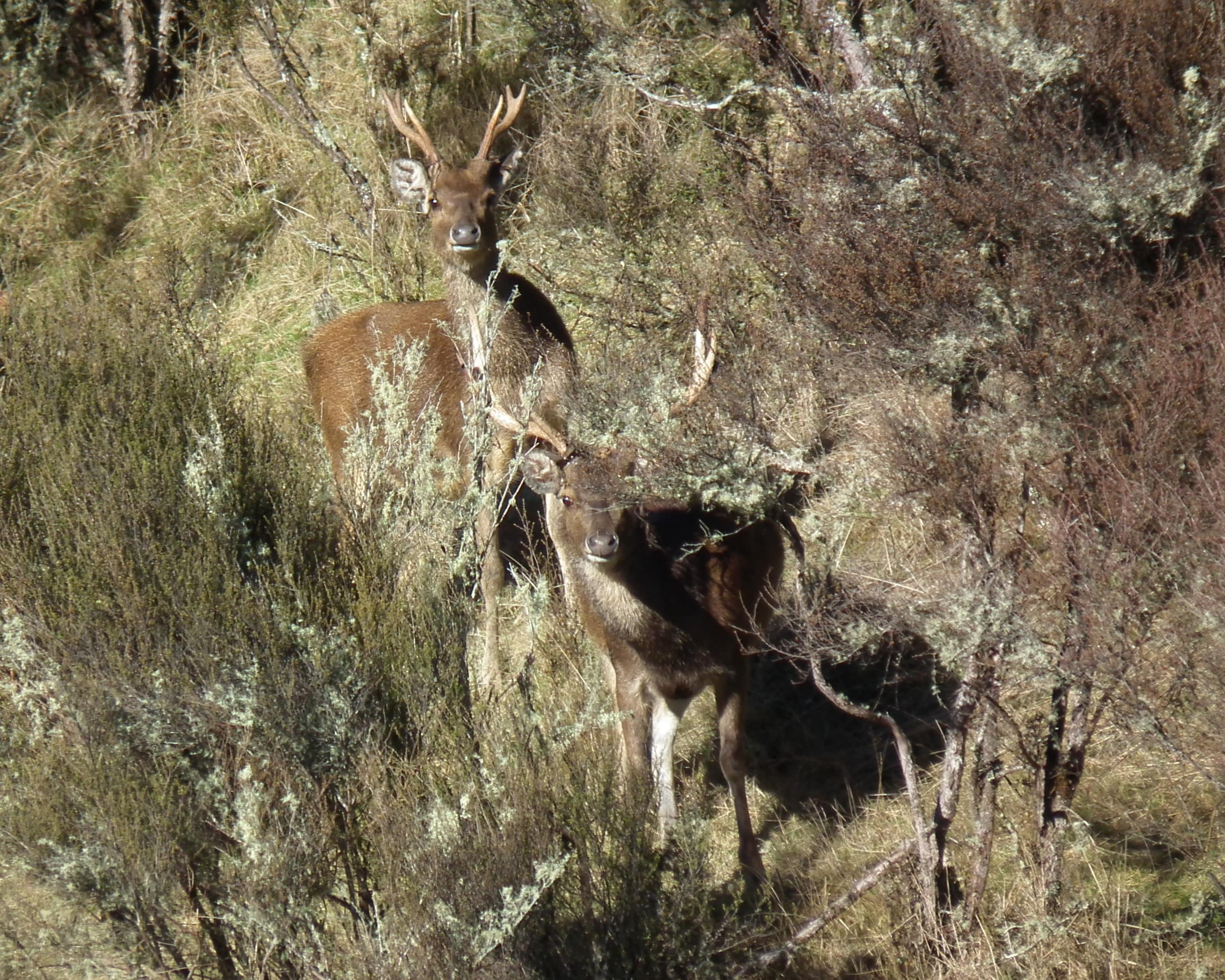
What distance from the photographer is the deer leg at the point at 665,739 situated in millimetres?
6027

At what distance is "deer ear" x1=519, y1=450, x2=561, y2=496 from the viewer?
601cm

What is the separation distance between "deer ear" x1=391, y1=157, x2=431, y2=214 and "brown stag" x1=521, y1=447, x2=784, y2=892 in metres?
2.40

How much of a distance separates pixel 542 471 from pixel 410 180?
269cm

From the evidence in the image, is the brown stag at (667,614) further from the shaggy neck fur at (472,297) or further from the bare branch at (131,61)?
the bare branch at (131,61)

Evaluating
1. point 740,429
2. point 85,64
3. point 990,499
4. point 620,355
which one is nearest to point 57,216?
point 85,64

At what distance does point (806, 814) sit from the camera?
633 cm

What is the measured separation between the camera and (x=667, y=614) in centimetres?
605

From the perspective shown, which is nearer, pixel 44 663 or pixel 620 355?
pixel 44 663

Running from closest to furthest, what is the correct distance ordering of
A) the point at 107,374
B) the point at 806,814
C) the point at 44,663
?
the point at 44,663, the point at 806,814, the point at 107,374

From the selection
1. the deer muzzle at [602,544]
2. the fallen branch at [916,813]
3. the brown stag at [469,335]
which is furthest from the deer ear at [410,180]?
the fallen branch at [916,813]

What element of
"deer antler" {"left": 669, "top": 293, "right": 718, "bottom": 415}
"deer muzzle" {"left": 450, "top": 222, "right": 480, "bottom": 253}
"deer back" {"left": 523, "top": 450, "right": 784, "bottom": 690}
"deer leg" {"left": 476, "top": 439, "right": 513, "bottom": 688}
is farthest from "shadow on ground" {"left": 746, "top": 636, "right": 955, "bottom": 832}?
"deer muzzle" {"left": 450, "top": 222, "right": 480, "bottom": 253}

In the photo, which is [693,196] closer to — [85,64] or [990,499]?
[990,499]

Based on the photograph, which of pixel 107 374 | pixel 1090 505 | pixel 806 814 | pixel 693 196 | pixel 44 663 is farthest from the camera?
pixel 693 196

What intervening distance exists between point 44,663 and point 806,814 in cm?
317
